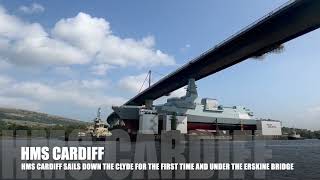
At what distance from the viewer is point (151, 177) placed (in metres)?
25.9

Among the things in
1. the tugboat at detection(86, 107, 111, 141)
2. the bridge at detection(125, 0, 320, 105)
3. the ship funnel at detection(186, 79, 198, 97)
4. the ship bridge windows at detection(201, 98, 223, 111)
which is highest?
the bridge at detection(125, 0, 320, 105)

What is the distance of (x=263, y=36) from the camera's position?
62000 mm

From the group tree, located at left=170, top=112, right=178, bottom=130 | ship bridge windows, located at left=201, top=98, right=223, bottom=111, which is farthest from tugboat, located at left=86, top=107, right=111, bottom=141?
ship bridge windows, located at left=201, top=98, right=223, bottom=111

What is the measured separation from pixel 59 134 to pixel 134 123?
25.3 m

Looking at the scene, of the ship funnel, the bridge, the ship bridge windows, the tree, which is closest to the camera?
the bridge

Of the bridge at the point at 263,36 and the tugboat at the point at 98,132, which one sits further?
the tugboat at the point at 98,132

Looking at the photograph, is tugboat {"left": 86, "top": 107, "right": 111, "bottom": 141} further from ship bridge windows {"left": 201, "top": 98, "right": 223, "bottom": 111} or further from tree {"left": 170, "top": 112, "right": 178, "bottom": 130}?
ship bridge windows {"left": 201, "top": 98, "right": 223, "bottom": 111}

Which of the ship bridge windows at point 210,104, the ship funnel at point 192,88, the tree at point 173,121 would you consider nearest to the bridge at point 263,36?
the ship funnel at point 192,88

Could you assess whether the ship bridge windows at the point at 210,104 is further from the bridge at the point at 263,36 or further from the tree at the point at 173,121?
the bridge at the point at 263,36

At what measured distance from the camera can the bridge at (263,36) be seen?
52.5m

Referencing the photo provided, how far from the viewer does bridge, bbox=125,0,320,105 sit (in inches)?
2067

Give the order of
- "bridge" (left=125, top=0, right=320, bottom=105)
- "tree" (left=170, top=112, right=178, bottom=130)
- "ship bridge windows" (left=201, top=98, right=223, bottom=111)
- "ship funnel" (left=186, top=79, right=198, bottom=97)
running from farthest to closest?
"ship bridge windows" (left=201, top=98, right=223, bottom=111)
"tree" (left=170, top=112, right=178, bottom=130)
"ship funnel" (left=186, top=79, right=198, bottom=97)
"bridge" (left=125, top=0, right=320, bottom=105)

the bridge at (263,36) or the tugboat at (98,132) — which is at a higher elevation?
the bridge at (263,36)

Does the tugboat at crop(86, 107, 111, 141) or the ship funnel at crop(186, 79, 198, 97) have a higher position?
the ship funnel at crop(186, 79, 198, 97)
